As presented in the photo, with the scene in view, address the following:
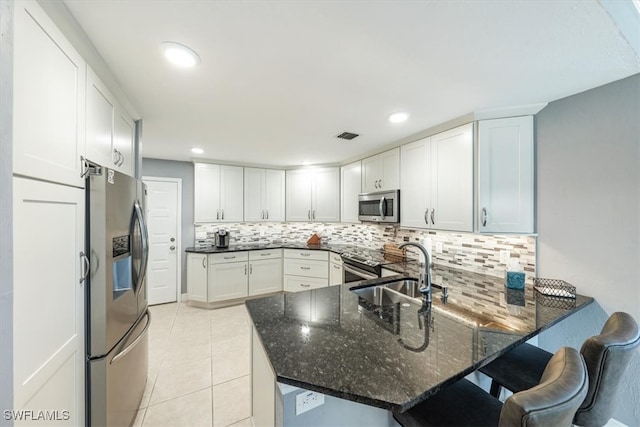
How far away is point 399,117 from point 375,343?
1.85m

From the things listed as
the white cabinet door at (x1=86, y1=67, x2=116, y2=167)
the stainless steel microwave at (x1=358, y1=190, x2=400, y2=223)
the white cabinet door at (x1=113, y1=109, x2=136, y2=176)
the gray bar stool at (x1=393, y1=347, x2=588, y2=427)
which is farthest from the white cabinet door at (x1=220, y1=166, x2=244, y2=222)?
the gray bar stool at (x1=393, y1=347, x2=588, y2=427)

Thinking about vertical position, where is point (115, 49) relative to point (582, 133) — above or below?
above

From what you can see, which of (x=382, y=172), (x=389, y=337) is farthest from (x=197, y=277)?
(x=389, y=337)

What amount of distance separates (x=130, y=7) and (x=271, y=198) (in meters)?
3.44

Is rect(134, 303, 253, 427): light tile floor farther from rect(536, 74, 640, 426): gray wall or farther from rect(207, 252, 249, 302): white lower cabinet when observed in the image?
rect(536, 74, 640, 426): gray wall

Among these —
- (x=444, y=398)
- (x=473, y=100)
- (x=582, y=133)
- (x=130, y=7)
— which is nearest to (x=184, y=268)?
(x=130, y=7)

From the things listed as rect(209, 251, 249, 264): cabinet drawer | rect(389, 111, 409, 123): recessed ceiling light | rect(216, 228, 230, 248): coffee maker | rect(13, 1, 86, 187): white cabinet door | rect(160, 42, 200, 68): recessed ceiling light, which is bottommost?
rect(209, 251, 249, 264): cabinet drawer

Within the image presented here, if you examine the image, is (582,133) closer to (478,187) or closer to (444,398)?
(478,187)

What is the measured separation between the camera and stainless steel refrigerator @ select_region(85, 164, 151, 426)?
3.95 ft

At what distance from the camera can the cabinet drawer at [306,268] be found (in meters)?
3.95

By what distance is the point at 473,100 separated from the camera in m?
1.79

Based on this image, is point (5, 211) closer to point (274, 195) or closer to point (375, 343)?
point (375, 343)

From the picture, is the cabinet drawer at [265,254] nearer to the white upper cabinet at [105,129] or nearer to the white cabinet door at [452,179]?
the white upper cabinet at [105,129]

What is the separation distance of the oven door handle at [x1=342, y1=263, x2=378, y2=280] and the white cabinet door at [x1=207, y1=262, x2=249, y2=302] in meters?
1.69
